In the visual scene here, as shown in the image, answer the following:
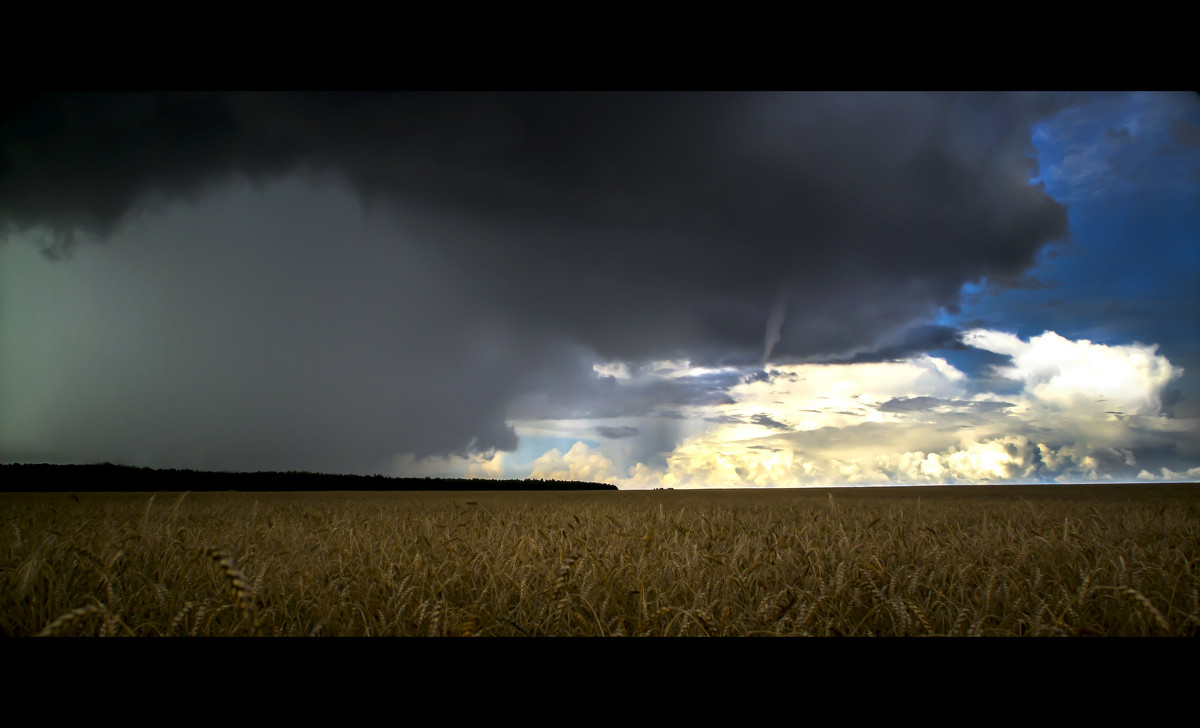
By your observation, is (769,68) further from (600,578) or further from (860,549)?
(860,549)

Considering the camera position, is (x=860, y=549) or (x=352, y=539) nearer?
(x=860, y=549)

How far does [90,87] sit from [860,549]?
18.9 ft

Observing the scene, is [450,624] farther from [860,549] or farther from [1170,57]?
[1170,57]
